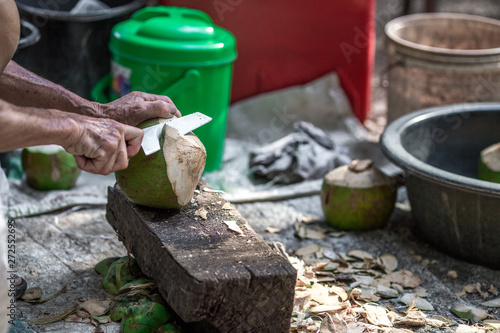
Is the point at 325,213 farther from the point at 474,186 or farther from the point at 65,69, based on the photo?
the point at 65,69

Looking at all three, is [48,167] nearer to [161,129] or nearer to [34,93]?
[34,93]

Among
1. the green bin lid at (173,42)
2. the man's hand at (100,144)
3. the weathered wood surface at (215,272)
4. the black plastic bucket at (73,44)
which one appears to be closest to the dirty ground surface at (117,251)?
the weathered wood surface at (215,272)

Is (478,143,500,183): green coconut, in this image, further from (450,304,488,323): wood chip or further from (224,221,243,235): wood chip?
(224,221,243,235): wood chip

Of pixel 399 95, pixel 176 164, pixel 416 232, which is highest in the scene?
pixel 176 164

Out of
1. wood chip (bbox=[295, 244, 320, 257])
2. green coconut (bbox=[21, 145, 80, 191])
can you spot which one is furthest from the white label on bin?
wood chip (bbox=[295, 244, 320, 257])

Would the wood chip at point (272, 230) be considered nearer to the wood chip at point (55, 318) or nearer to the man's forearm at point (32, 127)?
the wood chip at point (55, 318)

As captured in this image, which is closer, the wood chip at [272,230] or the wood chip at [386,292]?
the wood chip at [386,292]

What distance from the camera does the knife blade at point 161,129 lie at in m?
1.98

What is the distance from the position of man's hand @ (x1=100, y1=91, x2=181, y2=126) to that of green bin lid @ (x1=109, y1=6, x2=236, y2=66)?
3.13ft

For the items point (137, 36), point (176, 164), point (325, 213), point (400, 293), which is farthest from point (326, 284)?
point (137, 36)

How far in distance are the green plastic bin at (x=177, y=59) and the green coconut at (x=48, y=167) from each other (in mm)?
474

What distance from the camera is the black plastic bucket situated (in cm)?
349

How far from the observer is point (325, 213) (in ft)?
9.49

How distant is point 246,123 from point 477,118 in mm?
1491
